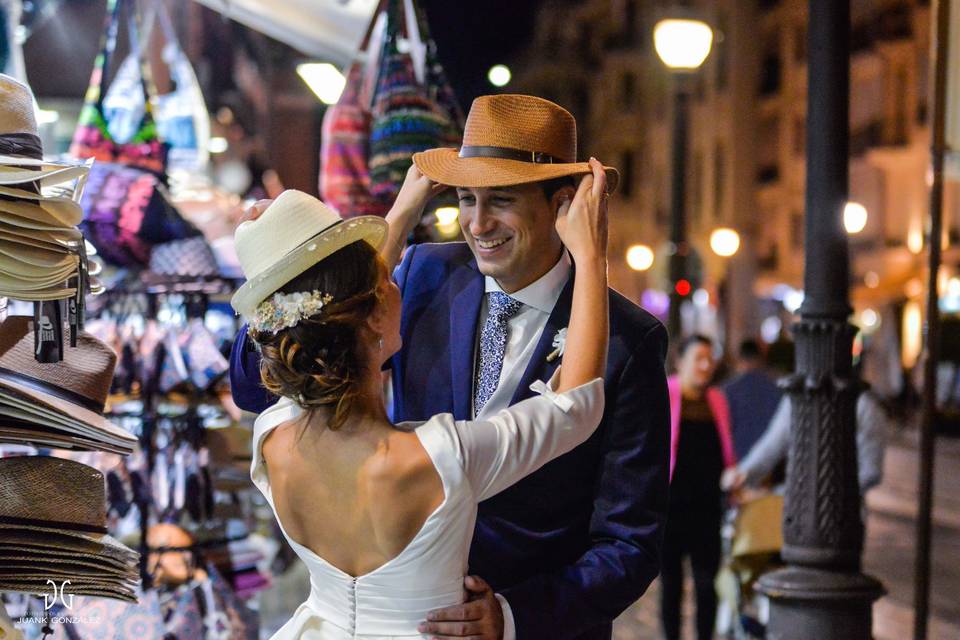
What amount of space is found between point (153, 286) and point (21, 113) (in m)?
2.06

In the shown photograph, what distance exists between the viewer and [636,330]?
3162 millimetres

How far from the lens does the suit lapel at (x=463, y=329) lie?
3205mm

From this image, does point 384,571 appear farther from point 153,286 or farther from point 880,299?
point 880,299

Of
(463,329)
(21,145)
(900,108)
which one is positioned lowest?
(463,329)

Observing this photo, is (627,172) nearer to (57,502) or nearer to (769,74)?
(769,74)

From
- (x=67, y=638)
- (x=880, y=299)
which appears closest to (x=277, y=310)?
(x=67, y=638)

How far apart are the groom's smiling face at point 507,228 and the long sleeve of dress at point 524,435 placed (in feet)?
1.84

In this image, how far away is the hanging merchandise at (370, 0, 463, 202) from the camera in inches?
208

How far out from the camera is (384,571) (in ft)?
8.77

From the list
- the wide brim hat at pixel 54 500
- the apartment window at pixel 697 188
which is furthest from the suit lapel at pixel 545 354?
the apartment window at pixel 697 188

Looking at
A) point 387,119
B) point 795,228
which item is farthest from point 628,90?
point 387,119

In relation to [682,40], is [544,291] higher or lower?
lower

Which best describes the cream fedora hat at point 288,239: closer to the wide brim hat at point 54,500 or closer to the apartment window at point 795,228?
the wide brim hat at point 54,500

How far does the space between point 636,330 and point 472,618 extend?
87cm
